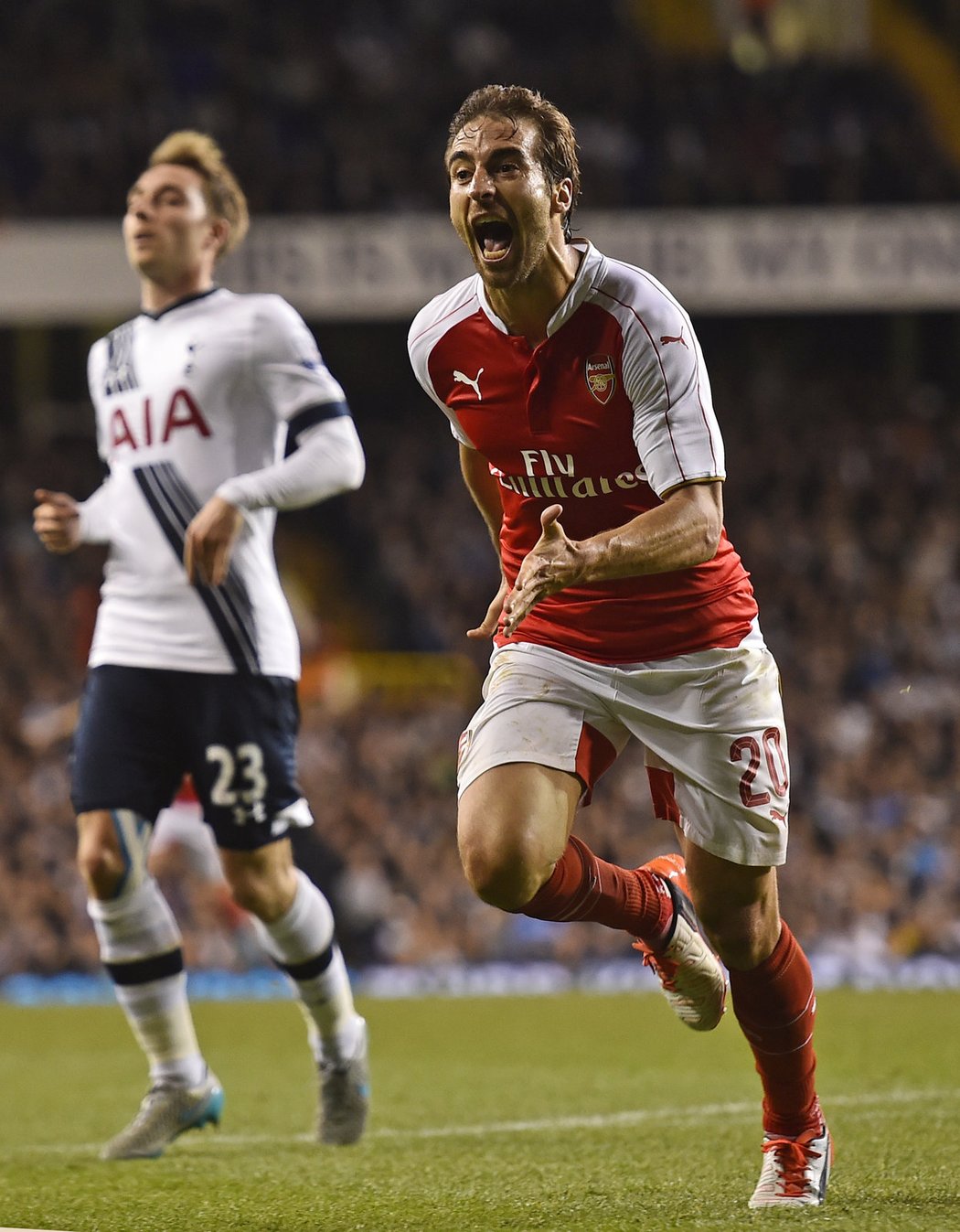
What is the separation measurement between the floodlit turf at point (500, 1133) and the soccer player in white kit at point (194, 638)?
1.31ft

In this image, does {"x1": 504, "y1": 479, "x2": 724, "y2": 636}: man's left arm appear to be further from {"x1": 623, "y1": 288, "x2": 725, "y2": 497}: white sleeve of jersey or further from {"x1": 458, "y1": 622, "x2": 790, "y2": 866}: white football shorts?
{"x1": 458, "y1": 622, "x2": 790, "y2": 866}: white football shorts

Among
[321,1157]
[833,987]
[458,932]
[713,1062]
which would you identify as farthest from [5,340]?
[321,1157]

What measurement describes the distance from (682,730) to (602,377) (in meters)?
0.72

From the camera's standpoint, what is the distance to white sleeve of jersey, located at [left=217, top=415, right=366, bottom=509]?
188 inches

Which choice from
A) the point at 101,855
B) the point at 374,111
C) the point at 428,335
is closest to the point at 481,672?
the point at 374,111

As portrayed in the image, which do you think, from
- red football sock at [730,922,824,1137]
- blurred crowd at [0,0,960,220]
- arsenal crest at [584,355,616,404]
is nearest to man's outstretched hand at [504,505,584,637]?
arsenal crest at [584,355,616,404]

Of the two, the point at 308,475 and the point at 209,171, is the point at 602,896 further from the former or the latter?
the point at 209,171

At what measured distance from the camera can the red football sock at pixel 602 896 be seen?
3680mm

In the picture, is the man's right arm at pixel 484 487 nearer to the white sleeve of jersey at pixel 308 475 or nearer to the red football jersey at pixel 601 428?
the red football jersey at pixel 601 428

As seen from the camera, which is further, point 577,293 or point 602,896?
point 602,896

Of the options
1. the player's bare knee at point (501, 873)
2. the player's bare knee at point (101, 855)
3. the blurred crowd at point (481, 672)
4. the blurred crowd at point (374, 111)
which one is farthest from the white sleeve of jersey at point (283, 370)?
the blurred crowd at point (374, 111)

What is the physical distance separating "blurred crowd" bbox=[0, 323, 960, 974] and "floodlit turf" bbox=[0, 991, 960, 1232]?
12.6 feet

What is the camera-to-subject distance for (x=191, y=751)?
490cm

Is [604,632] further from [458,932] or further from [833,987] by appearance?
[458,932]
